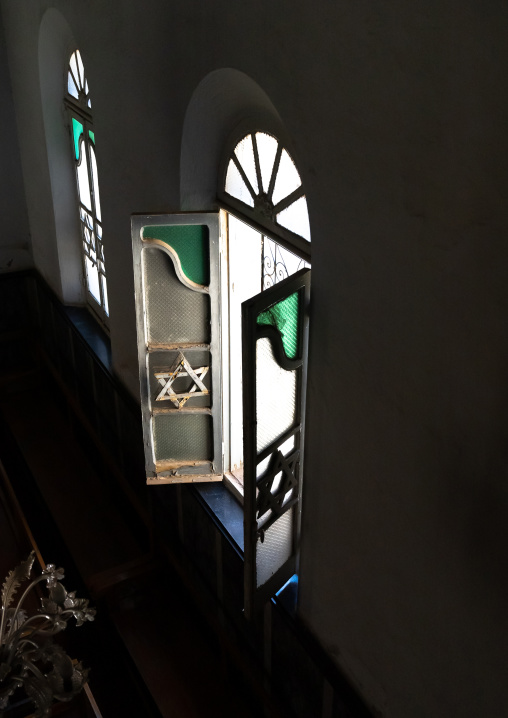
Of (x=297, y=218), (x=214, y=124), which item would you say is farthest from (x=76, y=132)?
(x=297, y=218)

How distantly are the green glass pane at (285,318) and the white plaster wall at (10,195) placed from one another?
528 cm

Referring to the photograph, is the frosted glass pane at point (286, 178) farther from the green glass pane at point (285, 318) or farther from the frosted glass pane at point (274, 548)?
the frosted glass pane at point (274, 548)

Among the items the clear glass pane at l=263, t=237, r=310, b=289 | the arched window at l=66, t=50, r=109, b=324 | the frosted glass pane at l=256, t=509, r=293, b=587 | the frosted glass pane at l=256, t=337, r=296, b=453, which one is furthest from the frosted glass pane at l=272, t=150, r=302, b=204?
the arched window at l=66, t=50, r=109, b=324

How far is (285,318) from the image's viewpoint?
3143mm

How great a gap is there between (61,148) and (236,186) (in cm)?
305

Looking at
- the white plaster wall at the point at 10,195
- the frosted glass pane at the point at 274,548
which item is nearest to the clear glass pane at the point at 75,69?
the white plaster wall at the point at 10,195

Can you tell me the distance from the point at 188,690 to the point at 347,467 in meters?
2.35

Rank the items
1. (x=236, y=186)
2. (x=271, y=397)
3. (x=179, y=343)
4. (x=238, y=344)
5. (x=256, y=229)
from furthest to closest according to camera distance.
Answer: (x=238, y=344)
(x=179, y=343)
(x=236, y=186)
(x=256, y=229)
(x=271, y=397)

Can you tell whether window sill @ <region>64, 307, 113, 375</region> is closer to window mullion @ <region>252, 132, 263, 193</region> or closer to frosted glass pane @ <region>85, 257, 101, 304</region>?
frosted glass pane @ <region>85, 257, 101, 304</region>

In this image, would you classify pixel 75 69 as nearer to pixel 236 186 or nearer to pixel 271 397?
pixel 236 186

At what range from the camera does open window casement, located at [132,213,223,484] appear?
3.90m

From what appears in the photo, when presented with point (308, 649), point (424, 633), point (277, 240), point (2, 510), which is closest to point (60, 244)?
point (2, 510)

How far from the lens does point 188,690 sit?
15.3 ft

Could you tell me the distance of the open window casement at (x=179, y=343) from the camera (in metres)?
3.90
